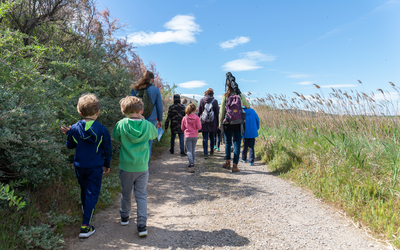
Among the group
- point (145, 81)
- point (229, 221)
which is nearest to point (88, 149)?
point (229, 221)

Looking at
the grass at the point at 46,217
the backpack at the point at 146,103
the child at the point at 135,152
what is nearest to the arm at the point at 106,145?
the child at the point at 135,152

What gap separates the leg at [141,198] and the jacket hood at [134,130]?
489mm

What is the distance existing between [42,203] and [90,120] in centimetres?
143

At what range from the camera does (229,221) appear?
343cm

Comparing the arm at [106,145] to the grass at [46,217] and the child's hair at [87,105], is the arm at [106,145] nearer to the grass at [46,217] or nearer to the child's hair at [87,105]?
the child's hair at [87,105]

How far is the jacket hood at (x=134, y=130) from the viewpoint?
3.00 metres

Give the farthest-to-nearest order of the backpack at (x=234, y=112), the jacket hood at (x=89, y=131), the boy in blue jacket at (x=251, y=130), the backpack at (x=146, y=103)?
the boy in blue jacket at (x=251, y=130)
the backpack at (x=234, y=112)
the backpack at (x=146, y=103)
the jacket hood at (x=89, y=131)

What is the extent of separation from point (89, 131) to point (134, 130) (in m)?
0.54

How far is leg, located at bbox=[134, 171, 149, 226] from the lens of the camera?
2.98 meters

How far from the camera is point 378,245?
2936 mm

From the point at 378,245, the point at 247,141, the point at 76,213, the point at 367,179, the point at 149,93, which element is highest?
the point at 149,93

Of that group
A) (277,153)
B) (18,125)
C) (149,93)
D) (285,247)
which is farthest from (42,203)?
(277,153)

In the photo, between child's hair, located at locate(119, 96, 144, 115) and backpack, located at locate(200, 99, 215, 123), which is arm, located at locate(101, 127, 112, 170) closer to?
child's hair, located at locate(119, 96, 144, 115)

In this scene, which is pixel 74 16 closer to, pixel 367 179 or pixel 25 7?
pixel 25 7
